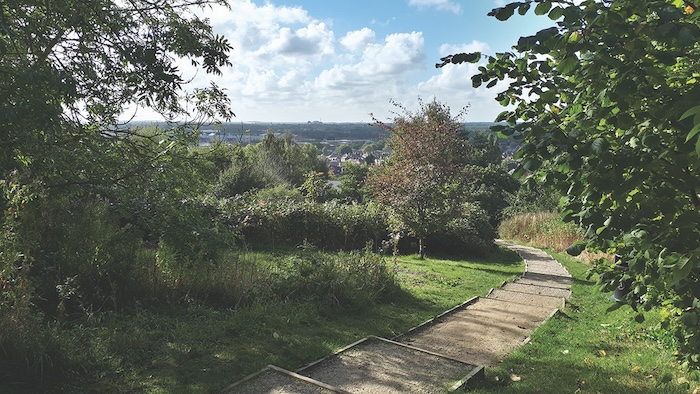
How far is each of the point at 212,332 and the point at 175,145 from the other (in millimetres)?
2522

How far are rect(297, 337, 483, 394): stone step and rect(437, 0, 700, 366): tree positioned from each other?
231 centimetres

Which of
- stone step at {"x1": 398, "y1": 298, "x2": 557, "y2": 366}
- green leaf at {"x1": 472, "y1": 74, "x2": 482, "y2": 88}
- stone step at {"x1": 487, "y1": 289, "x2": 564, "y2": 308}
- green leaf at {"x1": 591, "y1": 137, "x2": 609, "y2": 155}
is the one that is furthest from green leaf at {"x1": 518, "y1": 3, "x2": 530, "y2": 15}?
stone step at {"x1": 487, "y1": 289, "x2": 564, "y2": 308}

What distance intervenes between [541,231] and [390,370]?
16.9 meters

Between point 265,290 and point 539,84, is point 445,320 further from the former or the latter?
point 539,84

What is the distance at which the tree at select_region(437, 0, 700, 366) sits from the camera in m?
2.03

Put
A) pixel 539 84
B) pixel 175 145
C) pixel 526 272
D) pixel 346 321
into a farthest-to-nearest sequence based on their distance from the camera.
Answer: pixel 526 272, pixel 346 321, pixel 175 145, pixel 539 84

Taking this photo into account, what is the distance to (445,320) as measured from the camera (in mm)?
6938

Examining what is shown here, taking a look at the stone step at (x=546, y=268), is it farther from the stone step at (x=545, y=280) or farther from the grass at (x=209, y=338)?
the grass at (x=209, y=338)

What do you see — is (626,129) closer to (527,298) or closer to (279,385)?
(279,385)

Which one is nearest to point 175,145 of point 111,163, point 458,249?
point 111,163

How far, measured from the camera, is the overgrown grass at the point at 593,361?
4270 millimetres

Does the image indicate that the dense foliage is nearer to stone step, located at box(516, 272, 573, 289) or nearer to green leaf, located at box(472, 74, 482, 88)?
stone step, located at box(516, 272, 573, 289)

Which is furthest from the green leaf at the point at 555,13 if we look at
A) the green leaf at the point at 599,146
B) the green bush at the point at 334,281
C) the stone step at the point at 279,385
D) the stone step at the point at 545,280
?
the stone step at the point at 545,280

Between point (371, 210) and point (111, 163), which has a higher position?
point (111, 163)
